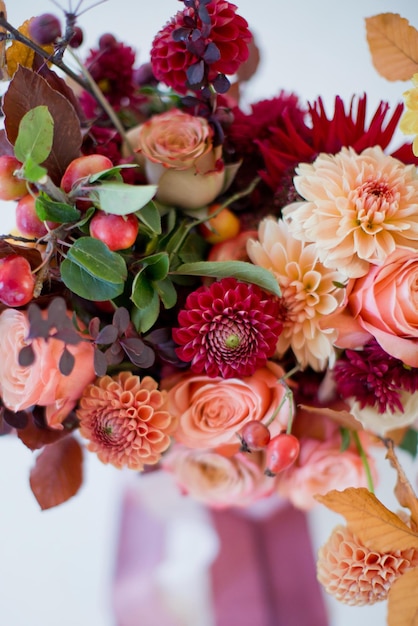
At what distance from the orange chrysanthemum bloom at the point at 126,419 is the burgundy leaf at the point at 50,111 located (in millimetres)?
161

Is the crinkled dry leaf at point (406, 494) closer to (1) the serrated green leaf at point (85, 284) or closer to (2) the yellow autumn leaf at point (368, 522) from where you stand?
(2) the yellow autumn leaf at point (368, 522)

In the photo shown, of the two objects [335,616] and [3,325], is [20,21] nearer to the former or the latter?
[3,325]

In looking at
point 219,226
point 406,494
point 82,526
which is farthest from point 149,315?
point 82,526

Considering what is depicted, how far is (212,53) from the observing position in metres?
0.43

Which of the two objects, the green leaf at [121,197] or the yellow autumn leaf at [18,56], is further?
the yellow autumn leaf at [18,56]

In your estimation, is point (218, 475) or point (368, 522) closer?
point (368, 522)

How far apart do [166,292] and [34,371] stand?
11 cm

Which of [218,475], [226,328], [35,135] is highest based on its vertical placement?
[35,135]

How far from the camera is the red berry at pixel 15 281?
39 cm

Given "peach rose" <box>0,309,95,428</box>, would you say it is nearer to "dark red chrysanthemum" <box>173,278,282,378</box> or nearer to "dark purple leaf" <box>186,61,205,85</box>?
"dark red chrysanthemum" <box>173,278,282,378</box>

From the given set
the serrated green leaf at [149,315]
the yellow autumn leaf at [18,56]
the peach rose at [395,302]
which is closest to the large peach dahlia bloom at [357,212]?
the peach rose at [395,302]

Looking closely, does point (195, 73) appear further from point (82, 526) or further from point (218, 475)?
point (82, 526)

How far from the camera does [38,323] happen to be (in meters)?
0.35

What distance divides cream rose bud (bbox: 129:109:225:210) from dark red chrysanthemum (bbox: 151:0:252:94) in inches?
1.6
